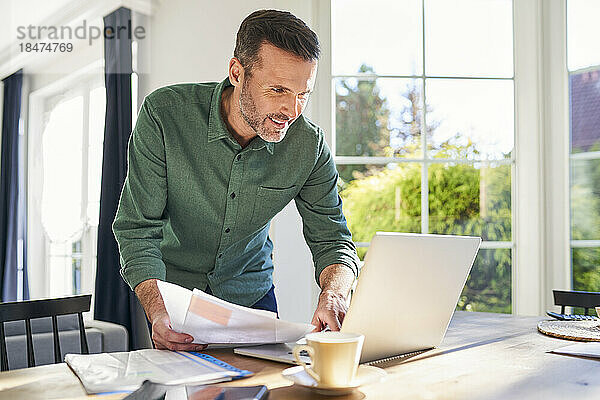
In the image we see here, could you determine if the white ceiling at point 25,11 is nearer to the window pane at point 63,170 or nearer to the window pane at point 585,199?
the window pane at point 63,170

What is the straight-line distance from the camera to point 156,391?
0.90 m

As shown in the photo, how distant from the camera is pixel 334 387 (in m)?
0.93

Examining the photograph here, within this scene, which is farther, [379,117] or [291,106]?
[379,117]

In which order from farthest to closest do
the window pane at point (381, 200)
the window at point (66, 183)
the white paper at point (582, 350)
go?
1. the window at point (66, 183)
2. the window pane at point (381, 200)
3. the white paper at point (582, 350)

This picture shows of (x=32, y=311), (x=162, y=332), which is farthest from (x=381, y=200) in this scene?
(x=162, y=332)

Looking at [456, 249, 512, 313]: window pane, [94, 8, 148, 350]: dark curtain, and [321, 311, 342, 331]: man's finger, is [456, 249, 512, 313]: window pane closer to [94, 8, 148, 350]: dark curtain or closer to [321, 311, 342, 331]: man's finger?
[321, 311, 342, 331]: man's finger

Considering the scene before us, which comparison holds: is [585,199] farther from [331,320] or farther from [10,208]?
[10,208]

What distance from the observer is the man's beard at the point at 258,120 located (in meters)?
1.54

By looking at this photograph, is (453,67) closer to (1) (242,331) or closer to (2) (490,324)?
(2) (490,324)

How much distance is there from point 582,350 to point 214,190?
0.92 metres

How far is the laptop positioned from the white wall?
1.86 meters

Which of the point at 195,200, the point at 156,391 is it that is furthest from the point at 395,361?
the point at 195,200

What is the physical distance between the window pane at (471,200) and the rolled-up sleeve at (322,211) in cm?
154

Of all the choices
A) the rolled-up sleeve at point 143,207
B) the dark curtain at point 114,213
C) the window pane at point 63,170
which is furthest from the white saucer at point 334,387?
the window pane at point 63,170
